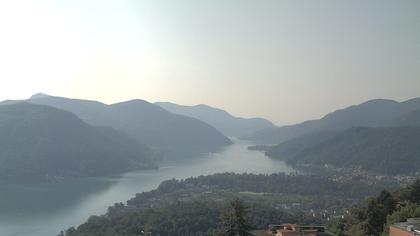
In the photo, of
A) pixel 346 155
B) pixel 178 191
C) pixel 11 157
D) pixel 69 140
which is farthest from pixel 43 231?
pixel 346 155

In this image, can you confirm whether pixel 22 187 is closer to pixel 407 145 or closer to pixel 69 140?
pixel 69 140

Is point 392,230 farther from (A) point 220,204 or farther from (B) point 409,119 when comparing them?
(B) point 409,119

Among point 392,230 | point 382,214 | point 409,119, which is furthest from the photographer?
point 409,119

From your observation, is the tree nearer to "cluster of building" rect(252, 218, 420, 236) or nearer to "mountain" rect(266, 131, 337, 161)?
"cluster of building" rect(252, 218, 420, 236)

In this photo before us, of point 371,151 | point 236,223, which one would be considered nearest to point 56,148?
point 371,151

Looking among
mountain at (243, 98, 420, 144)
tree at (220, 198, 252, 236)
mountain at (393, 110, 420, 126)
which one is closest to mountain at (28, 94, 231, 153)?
mountain at (243, 98, 420, 144)
